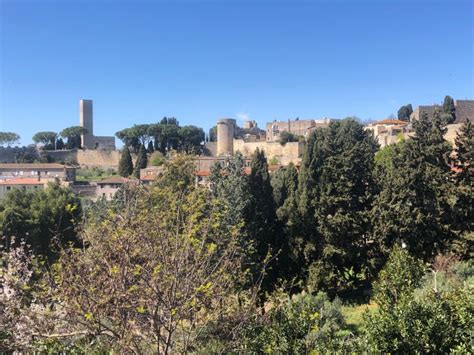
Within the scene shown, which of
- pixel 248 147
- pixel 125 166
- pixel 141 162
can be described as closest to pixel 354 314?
pixel 141 162

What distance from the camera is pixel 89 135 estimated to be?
329 ft

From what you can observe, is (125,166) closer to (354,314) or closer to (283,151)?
(283,151)

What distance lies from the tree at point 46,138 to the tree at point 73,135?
1988mm

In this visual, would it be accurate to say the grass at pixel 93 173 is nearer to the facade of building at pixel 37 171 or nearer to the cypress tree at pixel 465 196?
the facade of building at pixel 37 171

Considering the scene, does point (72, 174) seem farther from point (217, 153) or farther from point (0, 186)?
point (217, 153)

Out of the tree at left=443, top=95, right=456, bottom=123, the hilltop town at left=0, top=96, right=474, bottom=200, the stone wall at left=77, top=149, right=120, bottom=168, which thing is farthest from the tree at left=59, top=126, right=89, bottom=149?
the tree at left=443, top=95, right=456, bottom=123

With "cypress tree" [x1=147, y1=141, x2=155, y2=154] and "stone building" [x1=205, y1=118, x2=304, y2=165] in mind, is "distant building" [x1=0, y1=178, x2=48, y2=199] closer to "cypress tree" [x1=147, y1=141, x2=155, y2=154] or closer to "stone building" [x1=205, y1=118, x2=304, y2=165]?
"cypress tree" [x1=147, y1=141, x2=155, y2=154]

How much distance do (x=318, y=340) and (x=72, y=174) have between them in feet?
214

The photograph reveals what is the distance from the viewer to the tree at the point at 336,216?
18328mm


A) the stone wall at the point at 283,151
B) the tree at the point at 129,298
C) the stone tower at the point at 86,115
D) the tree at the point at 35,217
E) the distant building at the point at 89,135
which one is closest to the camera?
the tree at the point at 129,298

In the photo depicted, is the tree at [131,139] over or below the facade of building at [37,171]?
over

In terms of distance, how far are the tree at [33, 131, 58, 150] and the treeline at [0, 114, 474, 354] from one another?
230ft

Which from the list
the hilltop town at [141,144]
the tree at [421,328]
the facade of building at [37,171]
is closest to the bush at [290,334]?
the tree at [421,328]

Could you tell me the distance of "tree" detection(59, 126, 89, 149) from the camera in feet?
314
